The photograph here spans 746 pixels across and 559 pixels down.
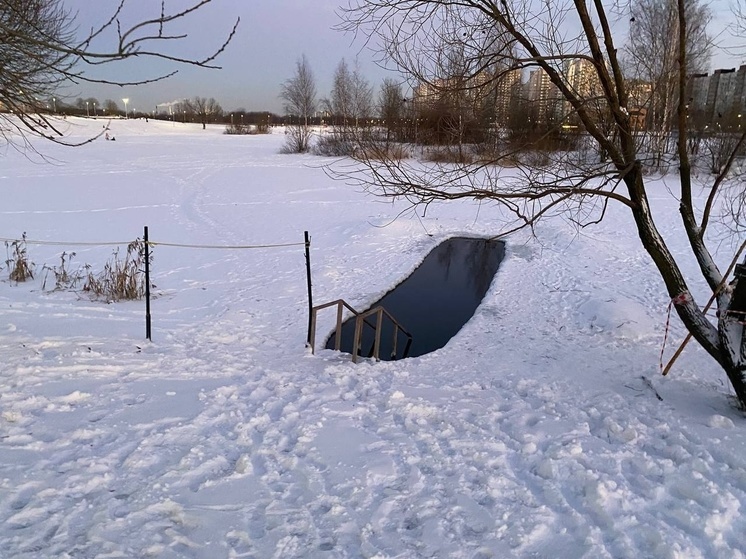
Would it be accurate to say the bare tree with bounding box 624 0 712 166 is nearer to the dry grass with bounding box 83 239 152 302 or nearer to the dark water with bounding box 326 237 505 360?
the dark water with bounding box 326 237 505 360

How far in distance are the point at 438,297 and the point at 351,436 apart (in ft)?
23.8

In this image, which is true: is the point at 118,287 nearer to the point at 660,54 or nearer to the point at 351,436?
the point at 351,436

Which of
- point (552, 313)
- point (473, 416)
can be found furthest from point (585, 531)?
point (552, 313)

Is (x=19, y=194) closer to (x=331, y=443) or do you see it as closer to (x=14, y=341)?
(x=14, y=341)

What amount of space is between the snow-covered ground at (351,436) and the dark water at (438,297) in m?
0.78

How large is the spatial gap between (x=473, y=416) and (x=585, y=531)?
5.65 ft

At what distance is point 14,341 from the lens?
6.02m

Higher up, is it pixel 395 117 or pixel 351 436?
pixel 395 117

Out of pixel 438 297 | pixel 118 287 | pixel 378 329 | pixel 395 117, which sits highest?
pixel 395 117

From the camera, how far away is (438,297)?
37.2 feet

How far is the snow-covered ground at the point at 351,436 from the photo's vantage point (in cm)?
307

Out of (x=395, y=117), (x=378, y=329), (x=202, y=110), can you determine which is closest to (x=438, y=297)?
(x=378, y=329)

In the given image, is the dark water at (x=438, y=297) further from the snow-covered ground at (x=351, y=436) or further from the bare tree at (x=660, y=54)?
the bare tree at (x=660, y=54)

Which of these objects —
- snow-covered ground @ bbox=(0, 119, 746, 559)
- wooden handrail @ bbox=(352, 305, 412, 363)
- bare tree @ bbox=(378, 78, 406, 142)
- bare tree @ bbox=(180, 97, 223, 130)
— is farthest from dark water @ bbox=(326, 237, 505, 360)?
bare tree @ bbox=(180, 97, 223, 130)
